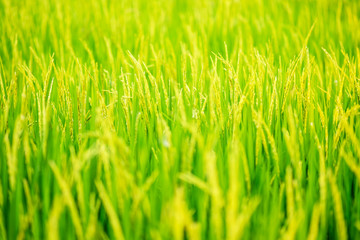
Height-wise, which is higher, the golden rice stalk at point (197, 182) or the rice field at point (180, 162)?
the golden rice stalk at point (197, 182)

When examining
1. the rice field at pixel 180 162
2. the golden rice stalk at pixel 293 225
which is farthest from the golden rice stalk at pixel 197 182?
the golden rice stalk at pixel 293 225

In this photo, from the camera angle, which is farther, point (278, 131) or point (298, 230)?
point (278, 131)

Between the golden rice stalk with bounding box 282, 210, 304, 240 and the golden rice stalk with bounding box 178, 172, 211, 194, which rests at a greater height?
the golden rice stalk with bounding box 178, 172, 211, 194

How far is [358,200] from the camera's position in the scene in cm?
83

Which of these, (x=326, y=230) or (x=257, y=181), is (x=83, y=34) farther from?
(x=326, y=230)

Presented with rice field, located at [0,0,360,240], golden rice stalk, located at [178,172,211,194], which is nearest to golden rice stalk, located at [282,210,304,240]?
rice field, located at [0,0,360,240]

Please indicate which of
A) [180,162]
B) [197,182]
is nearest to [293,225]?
[197,182]

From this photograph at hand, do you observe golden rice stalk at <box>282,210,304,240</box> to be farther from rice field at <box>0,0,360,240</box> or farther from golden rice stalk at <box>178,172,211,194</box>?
golden rice stalk at <box>178,172,211,194</box>

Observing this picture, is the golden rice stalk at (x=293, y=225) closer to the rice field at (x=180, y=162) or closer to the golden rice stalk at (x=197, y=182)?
the rice field at (x=180, y=162)

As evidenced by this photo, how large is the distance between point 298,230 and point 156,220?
291mm

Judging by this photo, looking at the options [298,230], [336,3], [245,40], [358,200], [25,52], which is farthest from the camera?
[336,3]

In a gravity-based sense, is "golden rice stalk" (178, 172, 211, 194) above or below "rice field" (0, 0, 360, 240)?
above

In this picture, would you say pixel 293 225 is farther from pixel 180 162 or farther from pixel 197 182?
pixel 180 162

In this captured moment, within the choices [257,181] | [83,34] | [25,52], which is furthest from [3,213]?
[83,34]
